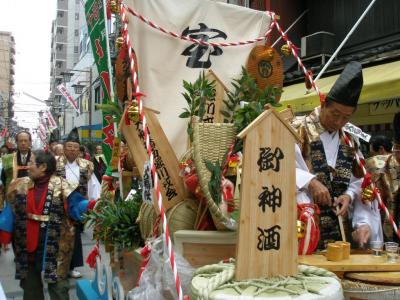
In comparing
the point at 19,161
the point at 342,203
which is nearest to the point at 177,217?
the point at 342,203

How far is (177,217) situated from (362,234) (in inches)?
51.0

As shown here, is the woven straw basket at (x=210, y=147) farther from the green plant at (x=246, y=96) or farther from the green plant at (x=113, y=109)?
the green plant at (x=113, y=109)

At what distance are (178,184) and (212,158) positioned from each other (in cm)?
→ 42

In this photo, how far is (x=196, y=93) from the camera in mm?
3389

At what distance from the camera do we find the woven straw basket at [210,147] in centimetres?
269

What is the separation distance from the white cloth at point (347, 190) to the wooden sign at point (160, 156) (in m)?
0.85

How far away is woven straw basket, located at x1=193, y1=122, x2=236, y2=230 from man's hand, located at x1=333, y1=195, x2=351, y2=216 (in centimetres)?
90

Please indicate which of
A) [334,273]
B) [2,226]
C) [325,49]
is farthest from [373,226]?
[325,49]

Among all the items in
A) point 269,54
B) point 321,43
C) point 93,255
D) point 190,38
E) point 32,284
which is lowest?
point 32,284

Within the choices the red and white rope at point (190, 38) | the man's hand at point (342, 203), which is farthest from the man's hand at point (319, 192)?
the red and white rope at point (190, 38)

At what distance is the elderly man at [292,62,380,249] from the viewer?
298cm

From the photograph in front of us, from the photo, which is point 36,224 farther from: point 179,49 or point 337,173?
point 337,173

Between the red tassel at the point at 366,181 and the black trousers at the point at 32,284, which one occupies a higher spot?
the red tassel at the point at 366,181

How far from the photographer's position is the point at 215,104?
151 inches
